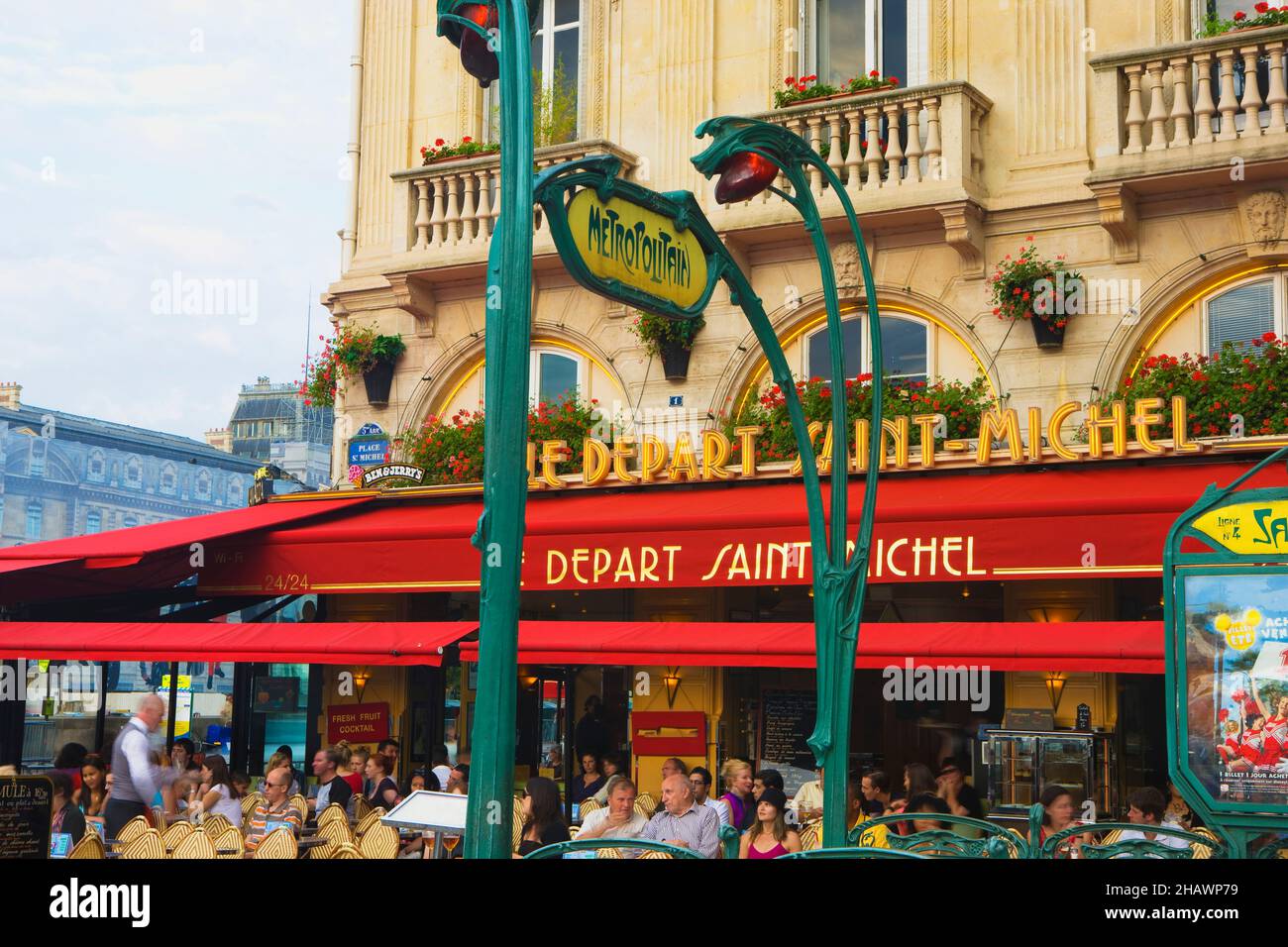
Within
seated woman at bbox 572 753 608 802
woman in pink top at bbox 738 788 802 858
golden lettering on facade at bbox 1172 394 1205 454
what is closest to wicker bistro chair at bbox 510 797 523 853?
seated woman at bbox 572 753 608 802

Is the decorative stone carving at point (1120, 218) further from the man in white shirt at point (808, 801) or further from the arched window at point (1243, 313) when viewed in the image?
the man in white shirt at point (808, 801)

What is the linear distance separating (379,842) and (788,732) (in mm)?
5269

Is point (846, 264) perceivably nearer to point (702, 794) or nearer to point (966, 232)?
point (966, 232)

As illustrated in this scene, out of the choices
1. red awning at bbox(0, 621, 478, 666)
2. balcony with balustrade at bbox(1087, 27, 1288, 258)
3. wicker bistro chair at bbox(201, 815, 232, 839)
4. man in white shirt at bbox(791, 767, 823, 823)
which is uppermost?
balcony with balustrade at bbox(1087, 27, 1288, 258)

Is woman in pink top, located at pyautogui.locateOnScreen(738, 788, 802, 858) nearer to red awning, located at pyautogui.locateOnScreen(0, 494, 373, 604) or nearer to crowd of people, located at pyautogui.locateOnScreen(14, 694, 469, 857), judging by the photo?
crowd of people, located at pyautogui.locateOnScreen(14, 694, 469, 857)

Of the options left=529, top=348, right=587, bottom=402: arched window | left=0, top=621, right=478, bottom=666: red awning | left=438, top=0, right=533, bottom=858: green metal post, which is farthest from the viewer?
left=529, top=348, right=587, bottom=402: arched window

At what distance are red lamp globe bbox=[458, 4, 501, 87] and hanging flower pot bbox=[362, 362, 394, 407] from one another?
10467mm

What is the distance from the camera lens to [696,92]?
1568cm

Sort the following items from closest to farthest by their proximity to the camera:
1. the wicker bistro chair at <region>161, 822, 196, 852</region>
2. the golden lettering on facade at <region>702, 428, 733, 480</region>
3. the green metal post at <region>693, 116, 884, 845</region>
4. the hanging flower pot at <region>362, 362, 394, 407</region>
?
the green metal post at <region>693, 116, 884, 845</region>, the wicker bistro chair at <region>161, 822, 196, 852</region>, the golden lettering on facade at <region>702, 428, 733, 480</region>, the hanging flower pot at <region>362, 362, 394, 407</region>

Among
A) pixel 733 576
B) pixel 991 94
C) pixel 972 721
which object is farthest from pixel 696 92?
pixel 972 721

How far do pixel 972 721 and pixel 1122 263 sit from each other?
4340 mm

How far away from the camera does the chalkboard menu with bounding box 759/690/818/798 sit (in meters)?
14.4

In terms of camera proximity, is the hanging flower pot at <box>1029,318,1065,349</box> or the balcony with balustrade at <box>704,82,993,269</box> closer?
the hanging flower pot at <box>1029,318,1065,349</box>

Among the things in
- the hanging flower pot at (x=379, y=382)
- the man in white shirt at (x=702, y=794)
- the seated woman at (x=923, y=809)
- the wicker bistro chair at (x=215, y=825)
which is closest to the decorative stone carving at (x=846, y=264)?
the man in white shirt at (x=702, y=794)
